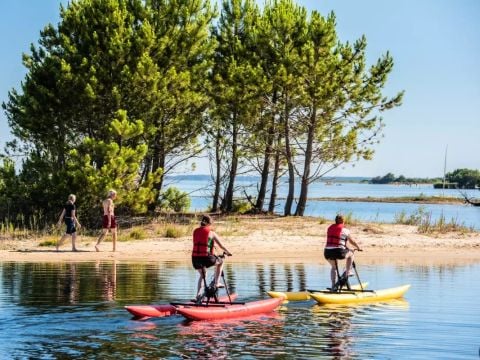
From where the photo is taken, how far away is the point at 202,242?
18.4 m

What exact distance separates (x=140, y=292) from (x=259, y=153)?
23.9 metres

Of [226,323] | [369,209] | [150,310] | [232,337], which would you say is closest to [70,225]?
[150,310]

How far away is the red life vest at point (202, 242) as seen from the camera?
18.3 meters

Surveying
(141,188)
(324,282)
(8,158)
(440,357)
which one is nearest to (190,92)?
(141,188)

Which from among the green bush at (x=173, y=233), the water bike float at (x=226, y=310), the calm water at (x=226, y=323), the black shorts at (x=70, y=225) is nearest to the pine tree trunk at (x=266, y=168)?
the green bush at (x=173, y=233)

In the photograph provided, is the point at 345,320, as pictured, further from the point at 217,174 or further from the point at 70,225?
the point at 217,174

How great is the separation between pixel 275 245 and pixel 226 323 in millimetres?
16751

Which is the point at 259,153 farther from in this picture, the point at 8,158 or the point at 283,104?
the point at 8,158

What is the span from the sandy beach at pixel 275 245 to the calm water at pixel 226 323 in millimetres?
4542

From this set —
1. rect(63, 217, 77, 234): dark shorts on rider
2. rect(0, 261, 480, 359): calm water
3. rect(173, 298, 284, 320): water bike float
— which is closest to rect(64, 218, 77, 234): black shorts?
rect(63, 217, 77, 234): dark shorts on rider

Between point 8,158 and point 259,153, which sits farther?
point 259,153

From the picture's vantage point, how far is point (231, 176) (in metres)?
46.0

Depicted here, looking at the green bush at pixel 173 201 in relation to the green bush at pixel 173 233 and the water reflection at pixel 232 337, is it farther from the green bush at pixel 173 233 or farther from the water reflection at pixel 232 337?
the water reflection at pixel 232 337

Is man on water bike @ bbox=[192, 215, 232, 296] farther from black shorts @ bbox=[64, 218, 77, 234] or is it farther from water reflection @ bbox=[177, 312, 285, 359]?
black shorts @ bbox=[64, 218, 77, 234]
